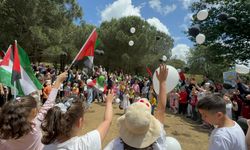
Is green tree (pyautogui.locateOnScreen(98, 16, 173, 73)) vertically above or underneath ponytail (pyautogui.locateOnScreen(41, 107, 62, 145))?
above

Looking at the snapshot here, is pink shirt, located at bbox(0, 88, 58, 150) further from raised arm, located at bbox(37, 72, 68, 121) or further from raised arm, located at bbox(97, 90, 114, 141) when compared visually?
raised arm, located at bbox(97, 90, 114, 141)

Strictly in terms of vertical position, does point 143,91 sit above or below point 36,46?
below

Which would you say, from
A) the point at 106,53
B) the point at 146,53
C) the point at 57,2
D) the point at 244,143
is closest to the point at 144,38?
the point at 146,53

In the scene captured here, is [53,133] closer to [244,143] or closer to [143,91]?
[244,143]

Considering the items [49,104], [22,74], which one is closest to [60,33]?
[22,74]

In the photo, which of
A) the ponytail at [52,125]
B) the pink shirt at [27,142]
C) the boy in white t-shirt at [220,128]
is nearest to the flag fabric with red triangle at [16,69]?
the pink shirt at [27,142]

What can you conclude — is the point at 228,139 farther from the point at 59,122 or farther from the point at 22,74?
the point at 22,74

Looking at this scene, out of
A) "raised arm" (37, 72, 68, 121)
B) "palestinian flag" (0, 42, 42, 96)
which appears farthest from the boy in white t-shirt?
"palestinian flag" (0, 42, 42, 96)

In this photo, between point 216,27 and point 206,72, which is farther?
point 206,72

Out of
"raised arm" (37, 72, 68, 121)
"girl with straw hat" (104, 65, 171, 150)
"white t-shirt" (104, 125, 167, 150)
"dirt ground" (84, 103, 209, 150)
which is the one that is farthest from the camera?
"dirt ground" (84, 103, 209, 150)

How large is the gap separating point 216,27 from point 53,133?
62.6 ft

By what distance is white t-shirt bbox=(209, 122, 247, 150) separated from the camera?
2494 millimetres

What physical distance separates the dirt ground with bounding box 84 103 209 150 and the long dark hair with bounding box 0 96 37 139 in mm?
5336

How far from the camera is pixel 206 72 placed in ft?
118
